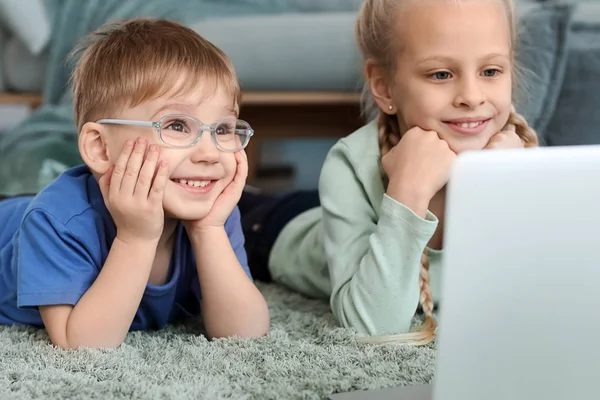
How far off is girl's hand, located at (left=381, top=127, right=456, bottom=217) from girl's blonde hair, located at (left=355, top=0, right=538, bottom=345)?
11 cm

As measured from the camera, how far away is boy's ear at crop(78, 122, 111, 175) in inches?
40.4

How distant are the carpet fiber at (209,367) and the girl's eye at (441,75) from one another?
388 mm

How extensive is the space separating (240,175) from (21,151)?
1.03 m

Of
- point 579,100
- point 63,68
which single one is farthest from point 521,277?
point 63,68

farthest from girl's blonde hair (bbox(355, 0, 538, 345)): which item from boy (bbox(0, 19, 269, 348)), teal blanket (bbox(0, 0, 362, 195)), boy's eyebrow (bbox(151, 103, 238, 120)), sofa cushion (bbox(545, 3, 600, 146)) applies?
teal blanket (bbox(0, 0, 362, 195))

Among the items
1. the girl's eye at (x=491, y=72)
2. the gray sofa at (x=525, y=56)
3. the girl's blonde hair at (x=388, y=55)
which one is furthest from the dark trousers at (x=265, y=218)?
the girl's eye at (x=491, y=72)

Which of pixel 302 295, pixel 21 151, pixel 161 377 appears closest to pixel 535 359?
pixel 161 377

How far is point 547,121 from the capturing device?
5.98ft

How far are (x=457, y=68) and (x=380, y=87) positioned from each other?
0.17m

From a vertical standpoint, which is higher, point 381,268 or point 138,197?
point 138,197

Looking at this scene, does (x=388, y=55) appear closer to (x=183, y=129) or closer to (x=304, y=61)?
Answer: (x=183, y=129)

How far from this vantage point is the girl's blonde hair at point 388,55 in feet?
3.85

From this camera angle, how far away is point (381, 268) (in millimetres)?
1076

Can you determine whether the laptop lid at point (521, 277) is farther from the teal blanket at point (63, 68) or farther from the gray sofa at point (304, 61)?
the teal blanket at point (63, 68)
